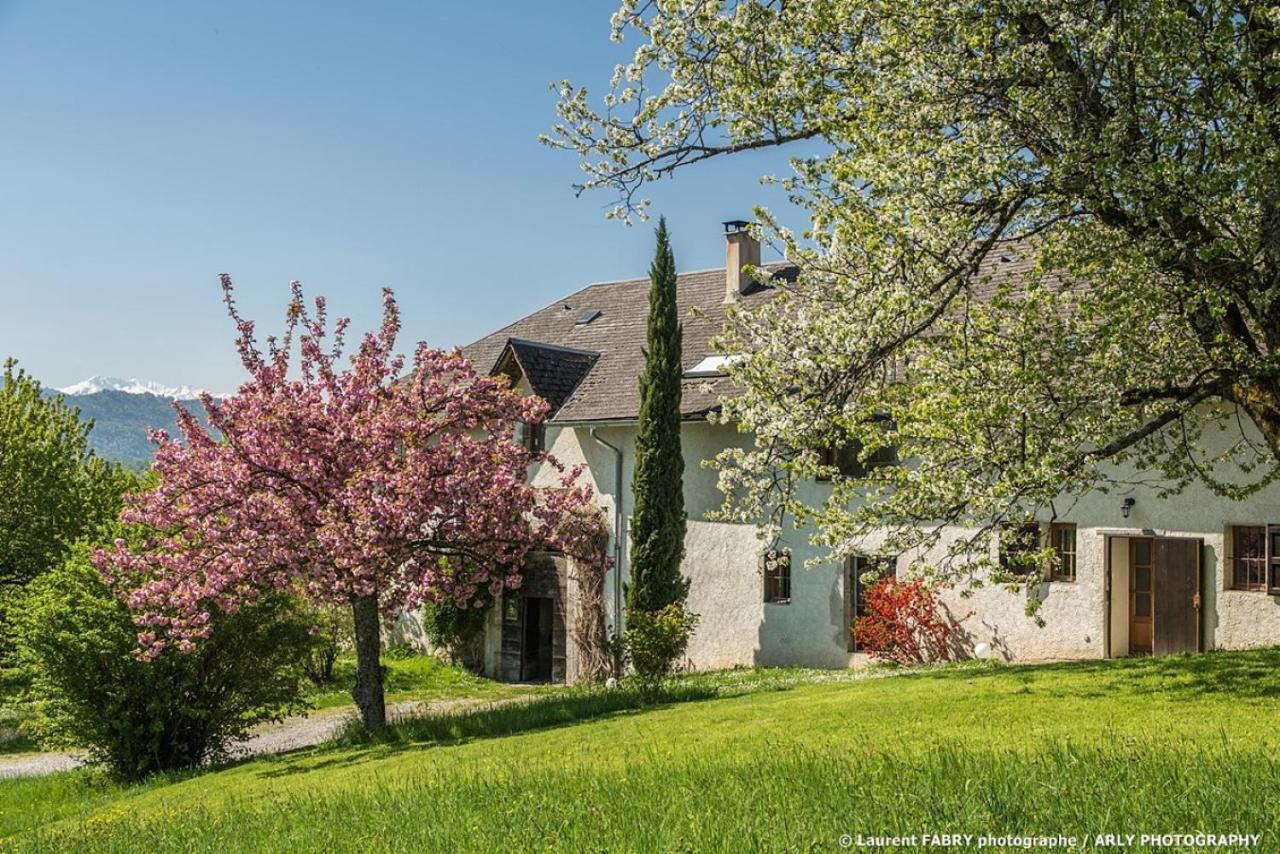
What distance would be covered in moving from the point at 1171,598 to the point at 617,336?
15.8 metres

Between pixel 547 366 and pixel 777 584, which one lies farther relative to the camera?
pixel 547 366

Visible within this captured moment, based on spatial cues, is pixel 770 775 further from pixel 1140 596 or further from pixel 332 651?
pixel 332 651

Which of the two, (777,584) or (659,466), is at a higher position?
(659,466)

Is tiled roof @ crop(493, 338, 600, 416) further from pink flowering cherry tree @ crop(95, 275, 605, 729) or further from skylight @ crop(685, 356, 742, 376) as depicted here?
pink flowering cherry tree @ crop(95, 275, 605, 729)

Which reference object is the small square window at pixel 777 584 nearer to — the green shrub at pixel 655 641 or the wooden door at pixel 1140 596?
the green shrub at pixel 655 641

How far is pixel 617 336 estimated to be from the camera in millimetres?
31875

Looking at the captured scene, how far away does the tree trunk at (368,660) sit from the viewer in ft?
61.9

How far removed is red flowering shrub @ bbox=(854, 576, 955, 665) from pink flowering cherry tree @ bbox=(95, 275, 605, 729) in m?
7.61

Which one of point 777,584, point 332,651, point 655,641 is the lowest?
point 332,651

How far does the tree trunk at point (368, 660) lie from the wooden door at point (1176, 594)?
12.7 m

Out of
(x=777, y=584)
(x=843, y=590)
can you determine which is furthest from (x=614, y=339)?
(x=843, y=590)

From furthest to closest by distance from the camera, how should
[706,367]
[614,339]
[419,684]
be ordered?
[614,339] → [419,684] → [706,367]

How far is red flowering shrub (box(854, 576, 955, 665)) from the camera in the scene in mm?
22812

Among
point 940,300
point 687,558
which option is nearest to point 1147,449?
point 940,300
